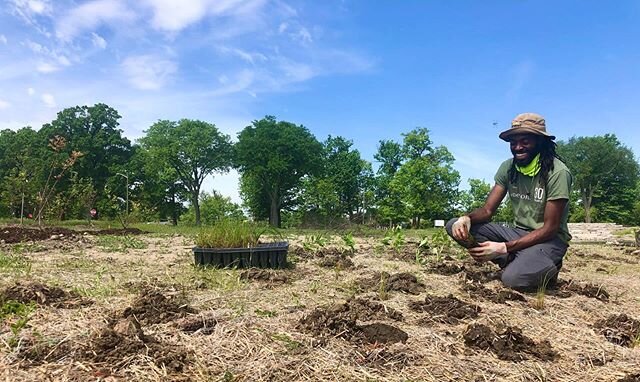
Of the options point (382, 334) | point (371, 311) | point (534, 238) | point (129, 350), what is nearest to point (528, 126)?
point (534, 238)

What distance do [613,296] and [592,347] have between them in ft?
6.17

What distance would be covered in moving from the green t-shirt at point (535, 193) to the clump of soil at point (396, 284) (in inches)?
48.1

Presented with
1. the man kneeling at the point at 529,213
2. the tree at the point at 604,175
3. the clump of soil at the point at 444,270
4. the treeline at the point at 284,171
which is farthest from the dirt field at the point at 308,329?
the tree at the point at 604,175

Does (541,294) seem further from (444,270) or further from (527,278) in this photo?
(444,270)

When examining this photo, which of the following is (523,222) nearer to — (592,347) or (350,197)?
(592,347)

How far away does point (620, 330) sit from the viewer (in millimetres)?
2875

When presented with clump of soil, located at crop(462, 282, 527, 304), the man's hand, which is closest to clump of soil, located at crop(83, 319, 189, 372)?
clump of soil, located at crop(462, 282, 527, 304)

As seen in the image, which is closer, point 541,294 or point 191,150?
point 541,294

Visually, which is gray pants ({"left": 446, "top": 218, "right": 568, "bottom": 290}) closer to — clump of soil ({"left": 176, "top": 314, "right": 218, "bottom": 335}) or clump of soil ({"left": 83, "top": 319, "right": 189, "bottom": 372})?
clump of soil ({"left": 176, "top": 314, "right": 218, "bottom": 335})

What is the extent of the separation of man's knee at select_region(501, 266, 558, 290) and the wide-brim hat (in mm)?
1176

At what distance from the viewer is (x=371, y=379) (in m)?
2.05

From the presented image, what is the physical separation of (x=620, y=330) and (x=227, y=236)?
394 centimetres

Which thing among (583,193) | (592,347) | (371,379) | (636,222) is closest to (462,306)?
(592,347)

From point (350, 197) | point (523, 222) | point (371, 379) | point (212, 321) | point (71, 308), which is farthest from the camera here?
point (350, 197)
